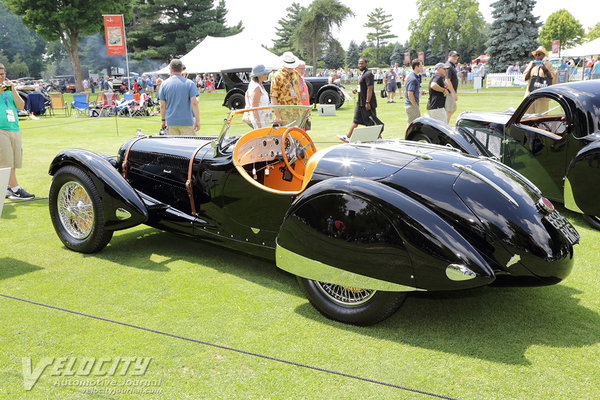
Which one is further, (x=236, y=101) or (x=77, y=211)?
(x=236, y=101)

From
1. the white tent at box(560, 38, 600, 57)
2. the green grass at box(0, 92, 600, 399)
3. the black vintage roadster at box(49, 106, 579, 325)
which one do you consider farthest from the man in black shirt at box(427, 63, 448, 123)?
the white tent at box(560, 38, 600, 57)

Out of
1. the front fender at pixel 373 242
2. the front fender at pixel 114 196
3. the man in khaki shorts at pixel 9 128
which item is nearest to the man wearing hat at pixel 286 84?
the front fender at pixel 114 196

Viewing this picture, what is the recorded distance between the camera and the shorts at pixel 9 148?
6129 millimetres

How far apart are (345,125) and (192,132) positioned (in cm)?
794

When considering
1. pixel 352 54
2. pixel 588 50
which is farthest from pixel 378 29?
pixel 588 50

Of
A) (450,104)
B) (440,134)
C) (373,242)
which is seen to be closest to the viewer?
(373,242)

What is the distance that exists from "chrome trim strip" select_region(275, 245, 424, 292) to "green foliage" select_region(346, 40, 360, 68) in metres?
101

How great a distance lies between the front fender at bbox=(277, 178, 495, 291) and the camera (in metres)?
2.71

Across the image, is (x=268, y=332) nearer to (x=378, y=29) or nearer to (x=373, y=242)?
(x=373, y=242)

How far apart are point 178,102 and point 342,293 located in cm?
420

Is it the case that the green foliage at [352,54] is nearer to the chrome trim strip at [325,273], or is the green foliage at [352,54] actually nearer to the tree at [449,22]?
the tree at [449,22]

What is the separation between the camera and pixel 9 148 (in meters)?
6.18

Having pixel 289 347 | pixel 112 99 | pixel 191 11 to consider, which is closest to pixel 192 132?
pixel 289 347

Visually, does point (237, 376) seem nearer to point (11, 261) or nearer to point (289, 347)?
point (289, 347)
